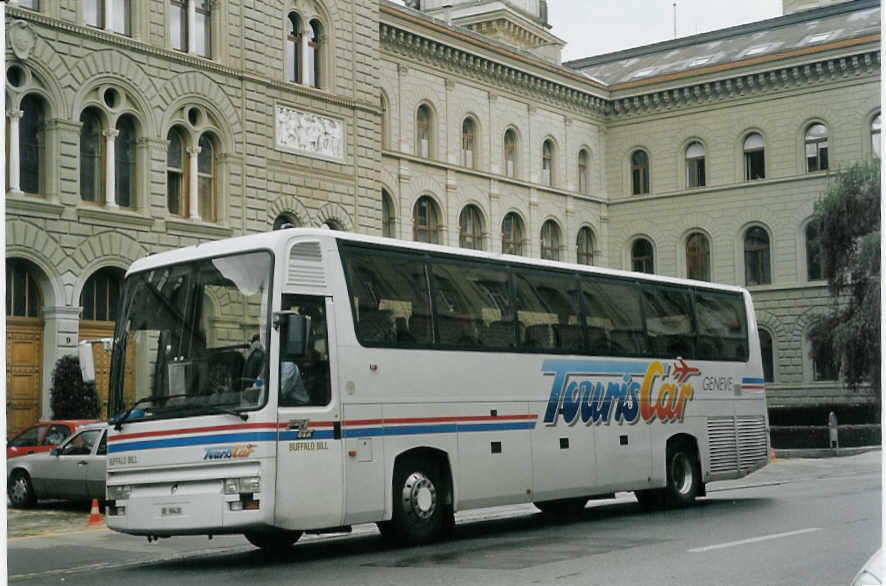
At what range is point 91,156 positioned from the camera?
1219 inches

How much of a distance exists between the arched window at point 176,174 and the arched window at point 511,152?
65.4ft

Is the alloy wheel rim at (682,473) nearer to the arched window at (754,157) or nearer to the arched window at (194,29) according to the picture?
the arched window at (194,29)

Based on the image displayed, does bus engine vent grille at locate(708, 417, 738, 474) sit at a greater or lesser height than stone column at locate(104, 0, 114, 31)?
lesser

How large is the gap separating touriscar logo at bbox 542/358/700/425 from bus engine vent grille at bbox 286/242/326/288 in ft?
13.4

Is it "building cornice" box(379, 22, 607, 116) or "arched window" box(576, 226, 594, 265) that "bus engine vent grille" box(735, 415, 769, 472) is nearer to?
"building cornice" box(379, 22, 607, 116)

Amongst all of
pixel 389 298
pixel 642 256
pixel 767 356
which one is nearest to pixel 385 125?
pixel 642 256

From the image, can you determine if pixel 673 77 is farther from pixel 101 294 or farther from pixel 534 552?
pixel 534 552

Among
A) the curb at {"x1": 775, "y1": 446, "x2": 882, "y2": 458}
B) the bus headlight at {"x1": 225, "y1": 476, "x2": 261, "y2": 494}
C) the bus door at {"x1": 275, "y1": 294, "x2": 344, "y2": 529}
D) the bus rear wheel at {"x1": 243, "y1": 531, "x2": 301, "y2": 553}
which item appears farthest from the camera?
the curb at {"x1": 775, "y1": 446, "x2": 882, "y2": 458}

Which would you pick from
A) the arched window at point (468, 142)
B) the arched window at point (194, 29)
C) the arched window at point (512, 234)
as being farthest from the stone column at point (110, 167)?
the arched window at point (512, 234)

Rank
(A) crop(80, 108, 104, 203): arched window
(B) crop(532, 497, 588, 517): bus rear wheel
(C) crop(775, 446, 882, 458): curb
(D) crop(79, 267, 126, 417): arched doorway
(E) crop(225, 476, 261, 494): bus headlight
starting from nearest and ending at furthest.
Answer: (E) crop(225, 476, 261, 494): bus headlight
(B) crop(532, 497, 588, 517): bus rear wheel
(D) crop(79, 267, 126, 417): arched doorway
(A) crop(80, 108, 104, 203): arched window
(C) crop(775, 446, 882, 458): curb

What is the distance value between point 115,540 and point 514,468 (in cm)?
538

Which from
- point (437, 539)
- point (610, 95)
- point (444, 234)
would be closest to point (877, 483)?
point (437, 539)

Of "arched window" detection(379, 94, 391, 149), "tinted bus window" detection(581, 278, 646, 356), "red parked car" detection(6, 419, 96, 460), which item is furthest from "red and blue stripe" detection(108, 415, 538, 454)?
"arched window" detection(379, 94, 391, 149)

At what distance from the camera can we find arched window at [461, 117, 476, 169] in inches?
1917
